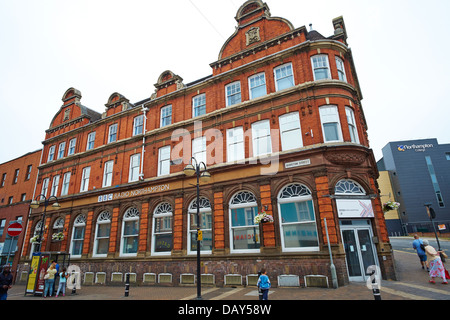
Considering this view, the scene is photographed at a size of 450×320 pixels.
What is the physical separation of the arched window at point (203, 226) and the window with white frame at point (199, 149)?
301cm

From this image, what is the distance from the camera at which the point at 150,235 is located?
61.4 ft

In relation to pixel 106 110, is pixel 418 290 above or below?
below

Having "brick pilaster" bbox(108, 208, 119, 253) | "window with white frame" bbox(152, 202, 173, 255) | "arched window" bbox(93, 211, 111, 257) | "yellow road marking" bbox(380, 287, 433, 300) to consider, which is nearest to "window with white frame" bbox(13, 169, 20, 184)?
"arched window" bbox(93, 211, 111, 257)

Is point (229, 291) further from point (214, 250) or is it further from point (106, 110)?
point (106, 110)

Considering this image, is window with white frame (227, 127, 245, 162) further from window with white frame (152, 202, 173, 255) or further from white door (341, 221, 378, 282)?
white door (341, 221, 378, 282)

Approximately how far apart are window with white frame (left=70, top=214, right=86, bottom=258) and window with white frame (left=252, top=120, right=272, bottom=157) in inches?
667

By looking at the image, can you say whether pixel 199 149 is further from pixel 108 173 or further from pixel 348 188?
pixel 348 188

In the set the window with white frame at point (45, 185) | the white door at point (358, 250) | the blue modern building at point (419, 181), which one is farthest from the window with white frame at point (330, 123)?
the blue modern building at point (419, 181)

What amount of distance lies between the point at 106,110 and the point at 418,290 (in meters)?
27.0

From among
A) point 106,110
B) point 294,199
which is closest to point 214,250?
point 294,199

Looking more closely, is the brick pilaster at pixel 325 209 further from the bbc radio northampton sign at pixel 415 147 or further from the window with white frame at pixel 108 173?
the bbc radio northampton sign at pixel 415 147

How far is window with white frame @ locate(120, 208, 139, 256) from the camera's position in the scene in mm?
19562

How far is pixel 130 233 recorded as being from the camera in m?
20.0

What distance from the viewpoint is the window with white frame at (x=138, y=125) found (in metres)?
22.6
